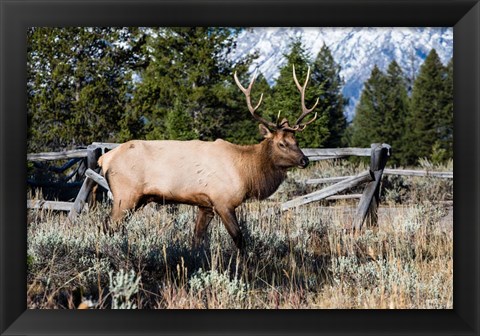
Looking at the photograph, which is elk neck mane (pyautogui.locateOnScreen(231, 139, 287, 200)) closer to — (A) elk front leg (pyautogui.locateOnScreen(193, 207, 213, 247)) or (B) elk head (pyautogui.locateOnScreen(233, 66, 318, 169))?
(B) elk head (pyautogui.locateOnScreen(233, 66, 318, 169))

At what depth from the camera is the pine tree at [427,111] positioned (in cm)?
1730

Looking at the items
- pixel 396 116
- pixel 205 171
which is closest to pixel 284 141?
pixel 205 171

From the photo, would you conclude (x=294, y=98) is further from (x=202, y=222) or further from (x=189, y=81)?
(x=202, y=222)

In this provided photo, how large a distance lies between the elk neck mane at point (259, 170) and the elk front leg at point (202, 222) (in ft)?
1.52

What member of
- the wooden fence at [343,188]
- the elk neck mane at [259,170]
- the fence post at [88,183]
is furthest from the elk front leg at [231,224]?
the fence post at [88,183]

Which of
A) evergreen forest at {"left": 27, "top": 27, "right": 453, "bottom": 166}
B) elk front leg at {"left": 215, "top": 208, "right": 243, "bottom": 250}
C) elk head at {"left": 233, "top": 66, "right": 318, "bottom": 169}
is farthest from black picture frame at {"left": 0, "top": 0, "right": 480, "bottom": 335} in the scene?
evergreen forest at {"left": 27, "top": 27, "right": 453, "bottom": 166}

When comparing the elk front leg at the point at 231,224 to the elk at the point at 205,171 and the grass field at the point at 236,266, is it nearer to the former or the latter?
the elk at the point at 205,171

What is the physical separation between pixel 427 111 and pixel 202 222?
47.3 feet

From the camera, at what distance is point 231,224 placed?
5387 mm

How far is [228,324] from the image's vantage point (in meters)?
4.20

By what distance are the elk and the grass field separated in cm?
24

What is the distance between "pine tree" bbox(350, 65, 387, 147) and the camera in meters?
18.9
